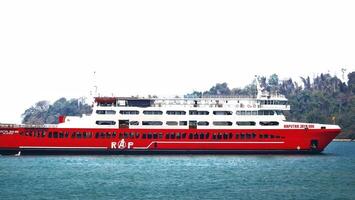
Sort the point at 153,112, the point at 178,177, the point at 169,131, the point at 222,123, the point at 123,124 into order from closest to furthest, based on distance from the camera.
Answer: the point at 178,177 → the point at 169,131 → the point at 123,124 → the point at 222,123 → the point at 153,112

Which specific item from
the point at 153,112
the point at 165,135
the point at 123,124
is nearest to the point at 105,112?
the point at 123,124

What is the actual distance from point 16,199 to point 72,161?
19.7 metres

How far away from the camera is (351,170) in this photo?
5306 centimetres

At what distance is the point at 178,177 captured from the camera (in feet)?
156

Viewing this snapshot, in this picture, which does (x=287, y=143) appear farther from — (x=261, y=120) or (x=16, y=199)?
(x=16, y=199)

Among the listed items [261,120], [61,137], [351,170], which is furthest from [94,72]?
[351,170]

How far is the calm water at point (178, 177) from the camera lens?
40.3 metres

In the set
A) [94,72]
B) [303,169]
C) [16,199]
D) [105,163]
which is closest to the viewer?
[16,199]

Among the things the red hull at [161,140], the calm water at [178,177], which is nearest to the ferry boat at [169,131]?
the red hull at [161,140]

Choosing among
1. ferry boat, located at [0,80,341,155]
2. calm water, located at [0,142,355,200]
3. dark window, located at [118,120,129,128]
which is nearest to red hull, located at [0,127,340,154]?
ferry boat, located at [0,80,341,155]

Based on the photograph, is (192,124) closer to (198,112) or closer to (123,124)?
(198,112)

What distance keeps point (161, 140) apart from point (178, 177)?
50.2 ft

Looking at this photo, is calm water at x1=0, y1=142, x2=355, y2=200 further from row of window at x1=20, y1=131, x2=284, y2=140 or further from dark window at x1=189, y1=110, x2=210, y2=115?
dark window at x1=189, y1=110, x2=210, y2=115

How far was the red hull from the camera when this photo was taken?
61.8 meters
